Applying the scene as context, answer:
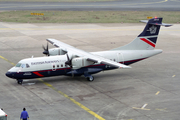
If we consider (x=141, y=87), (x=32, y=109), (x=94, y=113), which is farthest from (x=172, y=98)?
(x=32, y=109)

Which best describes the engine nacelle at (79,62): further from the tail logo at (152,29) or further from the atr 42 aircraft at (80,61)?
the tail logo at (152,29)

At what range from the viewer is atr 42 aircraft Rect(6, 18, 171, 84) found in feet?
91.7

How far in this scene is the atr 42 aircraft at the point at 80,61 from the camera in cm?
2795

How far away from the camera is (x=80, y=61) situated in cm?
2858

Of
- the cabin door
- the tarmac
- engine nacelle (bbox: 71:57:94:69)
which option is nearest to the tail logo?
the tarmac

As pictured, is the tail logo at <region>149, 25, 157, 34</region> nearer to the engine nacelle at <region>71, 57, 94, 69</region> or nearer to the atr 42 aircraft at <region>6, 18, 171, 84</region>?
the atr 42 aircraft at <region>6, 18, 171, 84</region>

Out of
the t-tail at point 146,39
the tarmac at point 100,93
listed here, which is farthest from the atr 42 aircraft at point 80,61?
the tarmac at point 100,93

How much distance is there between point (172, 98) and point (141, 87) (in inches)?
150

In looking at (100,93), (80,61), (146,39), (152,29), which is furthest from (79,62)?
(152,29)

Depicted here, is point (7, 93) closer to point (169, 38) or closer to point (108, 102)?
point (108, 102)

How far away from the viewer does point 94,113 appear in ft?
71.9

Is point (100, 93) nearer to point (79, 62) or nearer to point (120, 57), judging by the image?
point (79, 62)

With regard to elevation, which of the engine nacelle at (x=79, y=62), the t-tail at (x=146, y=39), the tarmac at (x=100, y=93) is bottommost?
the tarmac at (x=100, y=93)

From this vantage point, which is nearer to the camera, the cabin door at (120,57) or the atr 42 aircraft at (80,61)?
the atr 42 aircraft at (80,61)
